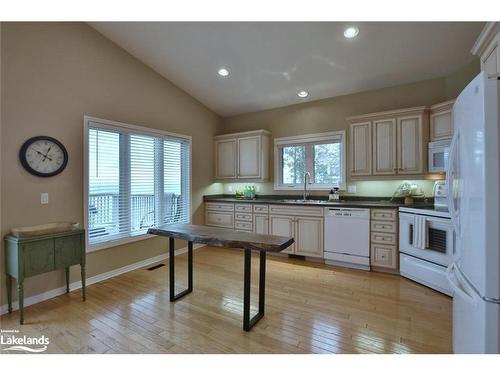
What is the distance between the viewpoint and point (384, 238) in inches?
133

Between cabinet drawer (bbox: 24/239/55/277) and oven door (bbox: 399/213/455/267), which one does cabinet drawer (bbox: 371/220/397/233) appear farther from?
cabinet drawer (bbox: 24/239/55/277)

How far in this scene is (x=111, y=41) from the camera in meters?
3.39

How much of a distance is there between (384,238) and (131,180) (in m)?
3.60

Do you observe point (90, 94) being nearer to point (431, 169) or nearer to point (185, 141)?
point (185, 141)

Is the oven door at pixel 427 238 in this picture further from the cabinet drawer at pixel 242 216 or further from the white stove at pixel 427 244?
the cabinet drawer at pixel 242 216

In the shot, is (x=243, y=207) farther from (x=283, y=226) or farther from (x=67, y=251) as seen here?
(x=67, y=251)

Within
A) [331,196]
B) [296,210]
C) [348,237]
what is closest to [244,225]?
[296,210]

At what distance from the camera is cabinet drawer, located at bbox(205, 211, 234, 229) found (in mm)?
4660

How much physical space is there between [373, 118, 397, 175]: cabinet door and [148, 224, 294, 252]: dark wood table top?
225 centimetres

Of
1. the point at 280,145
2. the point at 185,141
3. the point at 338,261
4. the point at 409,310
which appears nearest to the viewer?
the point at 409,310

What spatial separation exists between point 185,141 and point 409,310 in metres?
3.92

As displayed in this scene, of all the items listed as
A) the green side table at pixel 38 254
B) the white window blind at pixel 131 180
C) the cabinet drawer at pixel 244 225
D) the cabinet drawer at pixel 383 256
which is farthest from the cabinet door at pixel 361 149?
the green side table at pixel 38 254

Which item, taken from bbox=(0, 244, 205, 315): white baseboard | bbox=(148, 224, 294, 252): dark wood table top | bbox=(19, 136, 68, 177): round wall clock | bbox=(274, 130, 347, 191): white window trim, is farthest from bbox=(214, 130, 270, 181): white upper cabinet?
bbox=(19, 136, 68, 177): round wall clock
